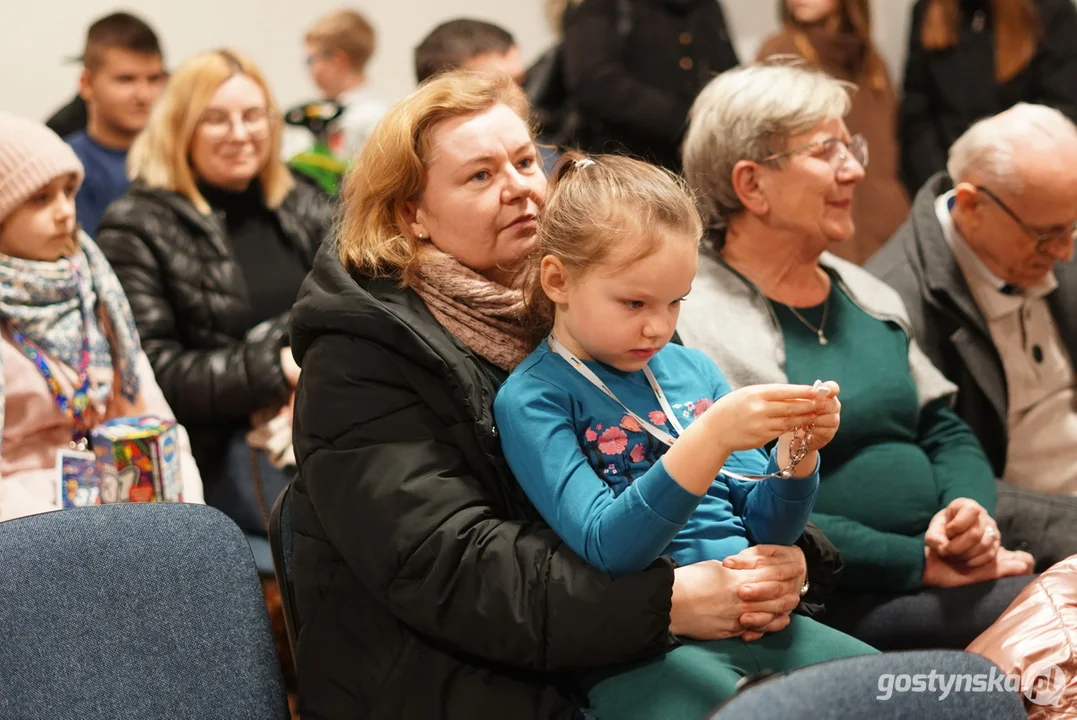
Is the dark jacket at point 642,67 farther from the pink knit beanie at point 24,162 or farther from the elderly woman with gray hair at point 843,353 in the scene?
the pink knit beanie at point 24,162

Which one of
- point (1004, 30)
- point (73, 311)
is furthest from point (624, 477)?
point (1004, 30)

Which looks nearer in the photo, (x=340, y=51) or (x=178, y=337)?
(x=178, y=337)

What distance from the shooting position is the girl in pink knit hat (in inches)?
94.2

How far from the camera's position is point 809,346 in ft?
7.29

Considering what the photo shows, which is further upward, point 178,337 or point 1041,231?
point 1041,231

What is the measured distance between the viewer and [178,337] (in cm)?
303

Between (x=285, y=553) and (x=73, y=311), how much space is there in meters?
1.08

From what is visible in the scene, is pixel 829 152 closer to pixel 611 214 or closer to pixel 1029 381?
pixel 1029 381

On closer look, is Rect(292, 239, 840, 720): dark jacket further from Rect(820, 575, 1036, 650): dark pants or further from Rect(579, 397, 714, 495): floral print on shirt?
Rect(820, 575, 1036, 650): dark pants

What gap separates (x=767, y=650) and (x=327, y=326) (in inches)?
29.8

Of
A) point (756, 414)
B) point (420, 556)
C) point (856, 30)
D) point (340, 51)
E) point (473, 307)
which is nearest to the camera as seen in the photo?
point (756, 414)

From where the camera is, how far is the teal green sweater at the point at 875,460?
210cm

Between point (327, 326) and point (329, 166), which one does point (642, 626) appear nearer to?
point (327, 326)

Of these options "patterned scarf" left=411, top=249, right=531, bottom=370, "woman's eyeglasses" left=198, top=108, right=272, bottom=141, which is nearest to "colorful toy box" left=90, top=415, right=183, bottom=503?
"patterned scarf" left=411, top=249, right=531, bottom=370
